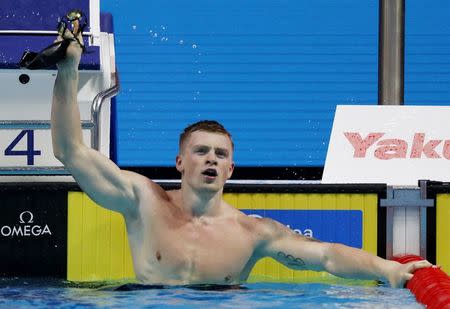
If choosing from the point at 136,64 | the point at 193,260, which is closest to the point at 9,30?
the point at 193,260

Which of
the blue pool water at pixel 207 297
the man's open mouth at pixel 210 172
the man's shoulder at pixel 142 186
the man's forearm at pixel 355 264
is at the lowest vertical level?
the blue pool water at pixel 207 297

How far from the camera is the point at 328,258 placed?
159 inches

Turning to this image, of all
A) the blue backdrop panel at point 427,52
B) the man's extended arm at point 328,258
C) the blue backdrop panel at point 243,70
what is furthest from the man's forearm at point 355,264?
the blue backdrop panel at point 427,52

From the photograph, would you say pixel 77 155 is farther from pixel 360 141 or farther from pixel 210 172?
pixel 360 141

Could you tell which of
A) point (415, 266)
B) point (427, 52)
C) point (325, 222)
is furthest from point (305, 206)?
point (427, 52)

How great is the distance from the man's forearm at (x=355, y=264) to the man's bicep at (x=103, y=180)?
0.76 metres

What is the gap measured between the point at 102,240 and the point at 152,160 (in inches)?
186

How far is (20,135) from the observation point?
5.10 meters

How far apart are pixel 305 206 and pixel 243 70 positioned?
490 cm

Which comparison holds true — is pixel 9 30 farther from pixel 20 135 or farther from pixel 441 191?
pixel 441 191

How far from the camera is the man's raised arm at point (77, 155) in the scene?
11.8 feet

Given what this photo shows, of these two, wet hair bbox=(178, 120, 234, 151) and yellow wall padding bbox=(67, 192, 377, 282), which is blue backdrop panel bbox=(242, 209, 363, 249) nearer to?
yellow wall padding bbox=(67, 192, 377, 282)

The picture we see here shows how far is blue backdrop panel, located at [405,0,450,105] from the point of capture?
9.33 meters

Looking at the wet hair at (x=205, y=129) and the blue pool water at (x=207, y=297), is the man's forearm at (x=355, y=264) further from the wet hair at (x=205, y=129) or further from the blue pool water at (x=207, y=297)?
the wet hair at (x=205, y=129)
